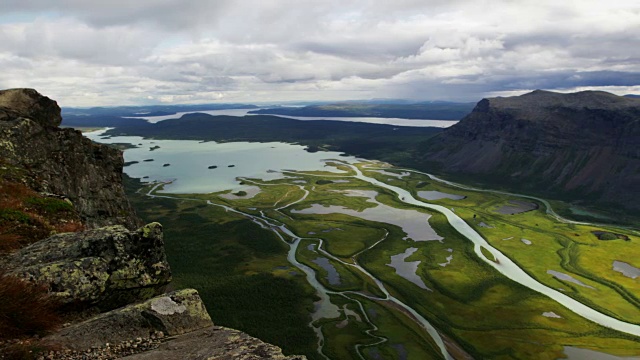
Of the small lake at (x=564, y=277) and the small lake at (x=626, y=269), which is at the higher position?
the small lake at (x=564, y=277)

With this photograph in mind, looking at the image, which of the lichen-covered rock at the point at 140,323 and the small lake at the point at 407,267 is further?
the small lake at the point at 407,267

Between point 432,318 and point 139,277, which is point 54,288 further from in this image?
point 432,318

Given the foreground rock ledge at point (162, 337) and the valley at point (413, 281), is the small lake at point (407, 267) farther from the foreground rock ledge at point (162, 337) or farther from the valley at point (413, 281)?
the foreground rock ledge at point (162, 337)

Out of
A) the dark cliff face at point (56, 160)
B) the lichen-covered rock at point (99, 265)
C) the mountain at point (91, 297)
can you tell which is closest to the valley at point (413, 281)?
the dark cliff face at point (56, 160)

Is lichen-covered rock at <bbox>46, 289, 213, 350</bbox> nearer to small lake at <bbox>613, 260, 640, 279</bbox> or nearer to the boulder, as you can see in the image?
the boulder

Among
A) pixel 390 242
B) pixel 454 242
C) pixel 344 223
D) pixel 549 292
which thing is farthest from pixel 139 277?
pixel 344 223

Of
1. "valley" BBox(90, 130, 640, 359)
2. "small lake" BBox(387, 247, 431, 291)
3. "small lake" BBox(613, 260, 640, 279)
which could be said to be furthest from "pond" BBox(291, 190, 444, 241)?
"small lake" BBox(613, 260, 640, 279)

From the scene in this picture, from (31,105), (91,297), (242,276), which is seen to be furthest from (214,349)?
(242,276)

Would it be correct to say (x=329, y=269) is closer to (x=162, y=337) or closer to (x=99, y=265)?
(x=99, y=265)
